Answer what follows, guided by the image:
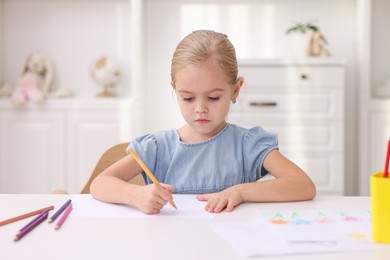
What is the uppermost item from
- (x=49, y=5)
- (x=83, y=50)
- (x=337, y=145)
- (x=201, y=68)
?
(x=49, y=5)

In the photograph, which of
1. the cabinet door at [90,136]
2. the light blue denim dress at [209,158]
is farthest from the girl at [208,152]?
the cabinet door at [90,136]

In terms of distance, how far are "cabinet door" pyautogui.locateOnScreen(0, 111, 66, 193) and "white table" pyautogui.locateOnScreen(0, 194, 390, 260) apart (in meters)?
2.43

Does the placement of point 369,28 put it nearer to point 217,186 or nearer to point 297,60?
point 297,60

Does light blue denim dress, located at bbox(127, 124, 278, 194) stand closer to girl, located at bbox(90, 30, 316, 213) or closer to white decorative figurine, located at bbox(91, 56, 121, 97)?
girl, located at bbox(90, 30, 316, 213)

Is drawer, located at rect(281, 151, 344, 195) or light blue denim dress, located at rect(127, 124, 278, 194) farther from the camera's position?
drawer, located at rect(281, 151, 344, 195)

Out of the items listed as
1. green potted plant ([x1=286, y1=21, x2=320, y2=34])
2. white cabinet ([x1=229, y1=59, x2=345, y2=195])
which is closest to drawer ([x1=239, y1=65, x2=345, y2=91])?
white cabinet ([x1=229, y1=59, x2=345, y2=195])

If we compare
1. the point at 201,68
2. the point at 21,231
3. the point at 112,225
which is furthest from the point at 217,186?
the point at 21,231

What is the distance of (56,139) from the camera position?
135 inches

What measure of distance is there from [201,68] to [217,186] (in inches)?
11.6

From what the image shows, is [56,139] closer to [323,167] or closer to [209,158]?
[323,167]

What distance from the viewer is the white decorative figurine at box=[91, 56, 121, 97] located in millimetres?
3650

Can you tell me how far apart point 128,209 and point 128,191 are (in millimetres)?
50

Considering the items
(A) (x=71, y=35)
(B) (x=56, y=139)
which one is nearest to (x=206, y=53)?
(B) (x=56, y=139)

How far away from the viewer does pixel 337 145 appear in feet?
10.8
